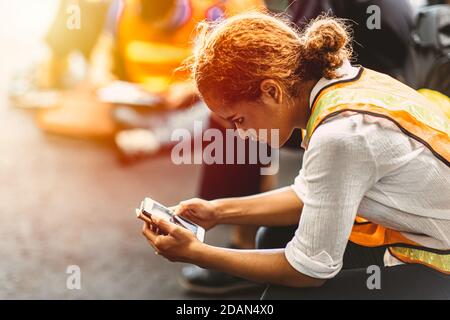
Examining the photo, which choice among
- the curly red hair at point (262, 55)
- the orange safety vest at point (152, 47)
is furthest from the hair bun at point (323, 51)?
the orange safety vest at point (152, 47)

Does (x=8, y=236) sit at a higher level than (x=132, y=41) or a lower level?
lower

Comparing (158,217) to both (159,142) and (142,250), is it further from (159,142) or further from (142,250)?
(159,142)

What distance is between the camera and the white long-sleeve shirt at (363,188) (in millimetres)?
1068

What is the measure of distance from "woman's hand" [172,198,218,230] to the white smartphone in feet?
0.11

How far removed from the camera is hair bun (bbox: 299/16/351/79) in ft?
3.79

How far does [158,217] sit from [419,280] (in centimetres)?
47

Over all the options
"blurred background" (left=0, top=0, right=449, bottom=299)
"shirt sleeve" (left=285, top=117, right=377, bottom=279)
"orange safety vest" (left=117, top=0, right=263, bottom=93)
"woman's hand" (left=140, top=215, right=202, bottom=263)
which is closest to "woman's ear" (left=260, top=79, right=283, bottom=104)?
"shirt sleeve" (left=285, top=117, right=377, bottom=279)

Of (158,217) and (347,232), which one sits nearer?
(347,232)

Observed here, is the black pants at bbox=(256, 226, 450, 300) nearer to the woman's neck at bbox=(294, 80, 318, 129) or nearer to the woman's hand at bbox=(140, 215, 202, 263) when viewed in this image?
the woman's hand at bbox=(140, 215, 202, 263)

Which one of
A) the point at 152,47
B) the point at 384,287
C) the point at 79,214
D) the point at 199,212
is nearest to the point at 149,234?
the point at 199,212

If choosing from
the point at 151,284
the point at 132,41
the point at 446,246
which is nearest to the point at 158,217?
the point at 446,246

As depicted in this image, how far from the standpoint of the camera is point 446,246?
1.16 m

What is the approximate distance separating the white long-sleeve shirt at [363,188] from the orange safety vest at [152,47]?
1.86 meters

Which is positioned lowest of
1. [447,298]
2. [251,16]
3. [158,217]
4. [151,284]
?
[151,284]
